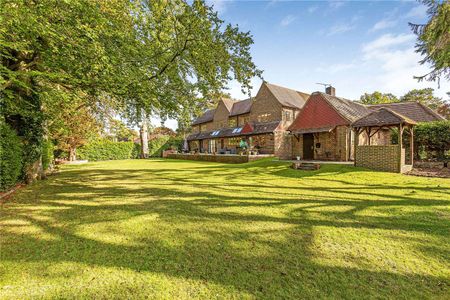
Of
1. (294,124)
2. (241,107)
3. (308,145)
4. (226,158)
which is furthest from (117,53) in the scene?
(241,107)

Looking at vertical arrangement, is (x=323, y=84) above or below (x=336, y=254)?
above

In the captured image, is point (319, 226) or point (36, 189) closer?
point (319, 226)

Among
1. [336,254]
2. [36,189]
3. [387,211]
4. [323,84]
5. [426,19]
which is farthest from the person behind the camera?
[323,84]

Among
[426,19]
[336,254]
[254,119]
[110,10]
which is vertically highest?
[426,19]

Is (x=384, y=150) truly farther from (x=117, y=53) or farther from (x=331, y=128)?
(x=117, y=53)

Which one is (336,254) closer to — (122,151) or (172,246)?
(172,246)

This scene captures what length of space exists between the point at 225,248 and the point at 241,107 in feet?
102

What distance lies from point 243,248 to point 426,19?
16.0 m

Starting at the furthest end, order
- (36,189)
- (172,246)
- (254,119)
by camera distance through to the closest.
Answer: (254,119) → (36,189) → (172,246)

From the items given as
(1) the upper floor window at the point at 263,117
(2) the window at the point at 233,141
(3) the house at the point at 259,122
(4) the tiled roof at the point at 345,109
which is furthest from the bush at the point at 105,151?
(4) the tiled roof at the point at 345,109

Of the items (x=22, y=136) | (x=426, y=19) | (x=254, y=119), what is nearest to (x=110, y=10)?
(x=22, y=136)

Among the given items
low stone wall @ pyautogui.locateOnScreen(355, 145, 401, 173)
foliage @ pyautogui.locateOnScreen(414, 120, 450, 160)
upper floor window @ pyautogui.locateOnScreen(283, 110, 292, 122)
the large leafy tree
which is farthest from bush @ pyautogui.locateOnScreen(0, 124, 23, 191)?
upper floor window @ pyautogui.locateOnScreen(283, 110, 292, 122)

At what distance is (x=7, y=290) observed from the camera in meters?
2.62

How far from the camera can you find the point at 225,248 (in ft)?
12.3
